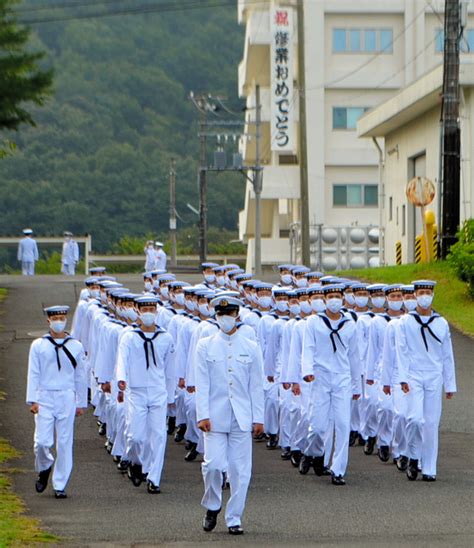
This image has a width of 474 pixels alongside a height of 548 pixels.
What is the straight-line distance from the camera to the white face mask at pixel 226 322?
13.0 m

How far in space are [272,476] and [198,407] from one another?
3448 millimetres

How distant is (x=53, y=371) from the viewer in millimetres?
15148

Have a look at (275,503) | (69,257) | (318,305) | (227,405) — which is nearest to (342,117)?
(69,257)

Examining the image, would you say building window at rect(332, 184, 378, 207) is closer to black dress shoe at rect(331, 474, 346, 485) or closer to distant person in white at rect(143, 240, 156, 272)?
distant person in white at rect(143, 240, 156, 272)

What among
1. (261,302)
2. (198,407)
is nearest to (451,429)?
(261,302)

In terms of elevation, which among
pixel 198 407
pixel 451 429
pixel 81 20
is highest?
pixel 81 20

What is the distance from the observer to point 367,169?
219 feet

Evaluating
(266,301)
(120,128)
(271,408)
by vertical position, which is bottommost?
(271,408)

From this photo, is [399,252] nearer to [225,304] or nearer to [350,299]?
[350,299]

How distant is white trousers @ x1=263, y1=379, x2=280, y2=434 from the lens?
19.0 m

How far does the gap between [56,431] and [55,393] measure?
0.41 meters

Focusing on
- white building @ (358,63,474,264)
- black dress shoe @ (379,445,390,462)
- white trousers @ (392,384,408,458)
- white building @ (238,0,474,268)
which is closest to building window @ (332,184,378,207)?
white building @ (238,0,474,268)

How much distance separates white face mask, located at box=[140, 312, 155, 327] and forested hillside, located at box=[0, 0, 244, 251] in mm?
83882

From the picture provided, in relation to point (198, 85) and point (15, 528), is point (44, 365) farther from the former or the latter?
point (198, 85)
